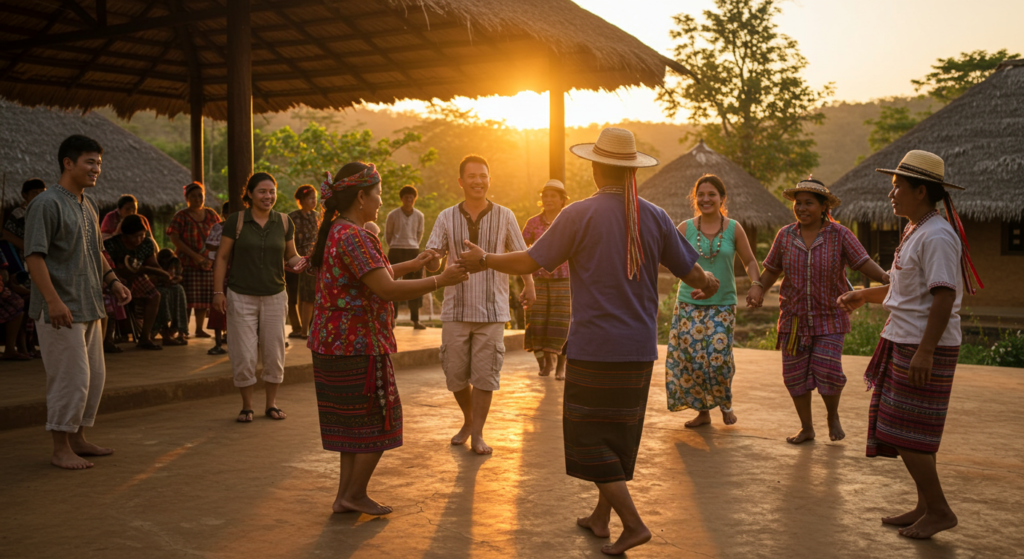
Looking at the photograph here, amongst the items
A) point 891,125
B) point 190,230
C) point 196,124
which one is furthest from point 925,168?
point 891,125

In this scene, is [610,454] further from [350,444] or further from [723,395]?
[723,395]

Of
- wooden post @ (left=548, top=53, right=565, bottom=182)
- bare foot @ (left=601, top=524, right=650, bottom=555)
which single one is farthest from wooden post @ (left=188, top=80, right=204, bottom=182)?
bare foot @ (left=601, top=524, right=650, bottom=555)

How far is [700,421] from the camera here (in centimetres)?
625

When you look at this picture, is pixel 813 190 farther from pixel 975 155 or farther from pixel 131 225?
pixel 975 155

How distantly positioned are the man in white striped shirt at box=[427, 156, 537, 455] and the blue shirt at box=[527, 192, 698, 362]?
178cm

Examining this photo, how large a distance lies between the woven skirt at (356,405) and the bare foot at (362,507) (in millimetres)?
264

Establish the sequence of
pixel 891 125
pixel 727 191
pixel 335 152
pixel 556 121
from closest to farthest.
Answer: pixel 556 121
pixel 727 191
pixel 335 152
pixel 891 125

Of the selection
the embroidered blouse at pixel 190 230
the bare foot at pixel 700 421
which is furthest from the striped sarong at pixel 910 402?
the embroidered blouse at pixel 190 230

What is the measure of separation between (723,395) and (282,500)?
3.31m

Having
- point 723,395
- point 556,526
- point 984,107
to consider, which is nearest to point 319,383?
point 556,526

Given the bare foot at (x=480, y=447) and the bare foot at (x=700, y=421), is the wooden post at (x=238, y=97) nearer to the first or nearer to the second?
the bare foot at (x=480, y=447)

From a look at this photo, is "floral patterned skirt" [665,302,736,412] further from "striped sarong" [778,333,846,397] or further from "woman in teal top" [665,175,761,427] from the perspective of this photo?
"striped sarong" [778,333,846,397]

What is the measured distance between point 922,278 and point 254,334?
15.0ft

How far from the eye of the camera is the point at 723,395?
6.09 m
